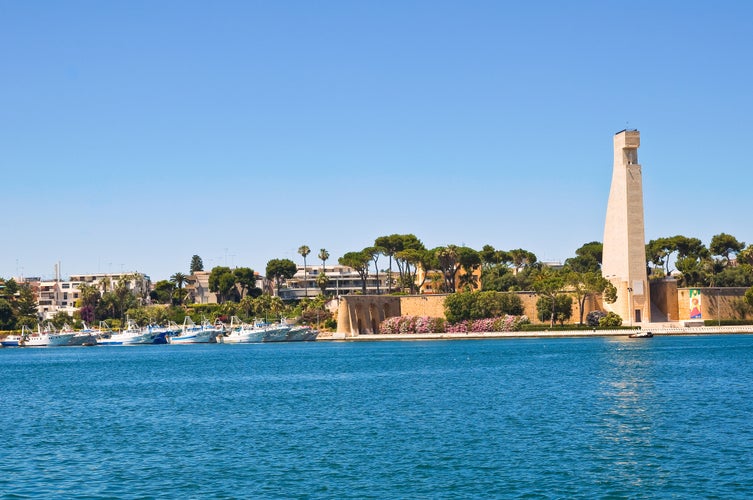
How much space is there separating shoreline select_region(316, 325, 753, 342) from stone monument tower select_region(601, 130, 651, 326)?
3.39 m

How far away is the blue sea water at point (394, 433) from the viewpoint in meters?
20.9

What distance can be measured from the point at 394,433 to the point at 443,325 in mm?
75981

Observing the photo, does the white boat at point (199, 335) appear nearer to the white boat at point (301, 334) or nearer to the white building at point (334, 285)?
the white boat at point (301, 334)

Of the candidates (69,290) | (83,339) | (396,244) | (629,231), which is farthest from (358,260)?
(69,290)

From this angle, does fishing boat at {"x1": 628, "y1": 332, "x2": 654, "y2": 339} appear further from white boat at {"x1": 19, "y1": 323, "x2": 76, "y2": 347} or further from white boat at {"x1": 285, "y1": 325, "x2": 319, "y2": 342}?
white boat at {"x1": 19, "y1": 323, "x2": 76, "y2": 347}

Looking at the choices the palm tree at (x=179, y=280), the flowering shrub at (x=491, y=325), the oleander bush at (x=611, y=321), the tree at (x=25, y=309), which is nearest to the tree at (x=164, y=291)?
the palm tree at (x=179, y=280)

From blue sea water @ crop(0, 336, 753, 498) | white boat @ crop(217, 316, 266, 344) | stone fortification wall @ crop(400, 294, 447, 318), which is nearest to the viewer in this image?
blue sea water @ crop(0, 336, 753, 498)

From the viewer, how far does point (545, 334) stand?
94.8 meters

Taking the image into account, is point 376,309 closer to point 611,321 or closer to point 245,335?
point 245,335

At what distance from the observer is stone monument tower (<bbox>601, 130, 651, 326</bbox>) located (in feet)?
301

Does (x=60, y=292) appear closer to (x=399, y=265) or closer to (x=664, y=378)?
(x=399, y=265)

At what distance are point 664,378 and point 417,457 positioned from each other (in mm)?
23859

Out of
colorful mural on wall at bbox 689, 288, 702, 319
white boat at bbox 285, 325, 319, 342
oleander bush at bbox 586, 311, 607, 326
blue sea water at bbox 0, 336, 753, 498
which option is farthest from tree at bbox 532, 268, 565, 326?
blue sea water at bbox 0, 336, 753, 498

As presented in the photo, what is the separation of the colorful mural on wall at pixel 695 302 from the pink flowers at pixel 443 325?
53.4 feet
